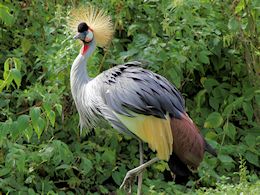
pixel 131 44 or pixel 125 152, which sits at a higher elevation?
pixel 131 44

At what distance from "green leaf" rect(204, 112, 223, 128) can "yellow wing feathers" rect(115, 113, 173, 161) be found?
1.43 meters

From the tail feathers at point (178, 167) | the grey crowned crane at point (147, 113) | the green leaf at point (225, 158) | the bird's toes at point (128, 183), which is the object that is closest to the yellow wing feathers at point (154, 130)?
the grey crowned crane at point (147, 113)

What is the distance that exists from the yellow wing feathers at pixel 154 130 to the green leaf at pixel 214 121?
1434 millimetres

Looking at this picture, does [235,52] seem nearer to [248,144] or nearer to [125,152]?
[248,144]

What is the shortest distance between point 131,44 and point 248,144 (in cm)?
124

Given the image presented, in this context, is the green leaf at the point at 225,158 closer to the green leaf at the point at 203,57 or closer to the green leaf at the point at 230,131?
the green leaf at the point at 230,131

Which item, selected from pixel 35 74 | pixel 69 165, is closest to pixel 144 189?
pixel 69 165

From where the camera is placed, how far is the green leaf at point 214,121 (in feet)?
21.6

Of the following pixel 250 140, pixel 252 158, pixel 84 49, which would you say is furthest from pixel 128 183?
pixel 250 140

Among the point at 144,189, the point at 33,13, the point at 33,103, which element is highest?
the point at 33,13

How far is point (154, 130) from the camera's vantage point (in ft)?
16.9

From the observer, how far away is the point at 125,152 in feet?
21.1

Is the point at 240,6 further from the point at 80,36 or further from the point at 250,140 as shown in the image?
the point at 80,36

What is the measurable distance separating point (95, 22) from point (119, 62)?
0.54 metres
